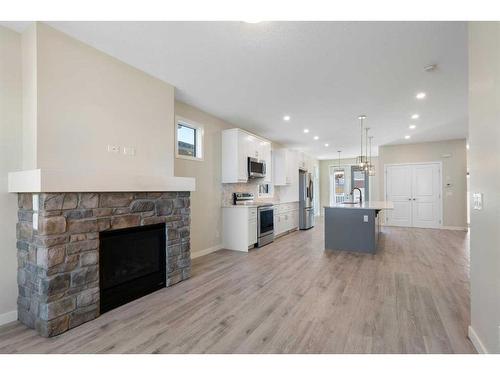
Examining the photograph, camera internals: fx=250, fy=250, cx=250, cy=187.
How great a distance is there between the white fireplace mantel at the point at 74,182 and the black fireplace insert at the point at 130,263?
1.61 ft

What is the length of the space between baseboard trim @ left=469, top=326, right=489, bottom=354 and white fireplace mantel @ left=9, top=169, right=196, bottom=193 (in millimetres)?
3239

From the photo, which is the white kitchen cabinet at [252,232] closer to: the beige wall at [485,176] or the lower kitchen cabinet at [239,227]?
the lower kitchen cabinet at [239,227]

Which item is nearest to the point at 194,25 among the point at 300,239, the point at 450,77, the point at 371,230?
the point at 450,77

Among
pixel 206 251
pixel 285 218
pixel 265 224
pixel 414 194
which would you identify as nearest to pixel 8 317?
pixel 206 251

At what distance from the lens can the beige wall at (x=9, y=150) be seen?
2.30m

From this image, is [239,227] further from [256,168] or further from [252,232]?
[256,168]

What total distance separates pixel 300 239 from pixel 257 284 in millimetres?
3224

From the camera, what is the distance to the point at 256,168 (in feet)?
18.9

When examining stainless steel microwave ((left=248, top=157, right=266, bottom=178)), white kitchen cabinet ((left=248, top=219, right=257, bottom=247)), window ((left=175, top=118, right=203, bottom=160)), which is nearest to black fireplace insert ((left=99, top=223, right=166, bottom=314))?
window ((left=175, top=118, right=203, bottom=160))

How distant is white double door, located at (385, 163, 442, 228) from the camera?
307 inches

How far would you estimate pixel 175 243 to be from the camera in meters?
3.37

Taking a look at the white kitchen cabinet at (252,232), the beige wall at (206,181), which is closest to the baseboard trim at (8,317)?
the beige wall at (206,181)

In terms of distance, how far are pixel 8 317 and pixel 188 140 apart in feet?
10.8
